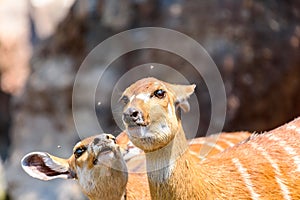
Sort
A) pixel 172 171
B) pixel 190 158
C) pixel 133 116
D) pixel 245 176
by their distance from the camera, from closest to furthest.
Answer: pixel 133 116 < pixel 172 171 < pixel 190 158 < pixel 245 176

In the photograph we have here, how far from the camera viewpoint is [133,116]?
327 centimetres

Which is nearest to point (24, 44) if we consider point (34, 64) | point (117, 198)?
point (34, 64)

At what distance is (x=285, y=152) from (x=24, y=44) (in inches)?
291

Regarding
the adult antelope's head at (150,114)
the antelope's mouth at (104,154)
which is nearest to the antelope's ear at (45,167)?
the antelope's mouth at (104,154)

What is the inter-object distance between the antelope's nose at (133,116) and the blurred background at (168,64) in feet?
11.9

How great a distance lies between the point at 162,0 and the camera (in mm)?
7527

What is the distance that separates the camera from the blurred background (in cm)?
712

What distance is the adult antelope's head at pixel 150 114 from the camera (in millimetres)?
3293

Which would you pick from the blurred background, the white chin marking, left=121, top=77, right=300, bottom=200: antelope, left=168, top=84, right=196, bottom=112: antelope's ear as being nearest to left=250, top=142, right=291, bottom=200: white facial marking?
left=121, top=77, right=300, bottom=200: antelope

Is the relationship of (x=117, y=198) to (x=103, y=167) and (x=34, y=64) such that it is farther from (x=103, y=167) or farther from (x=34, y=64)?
(x=34, y=64)

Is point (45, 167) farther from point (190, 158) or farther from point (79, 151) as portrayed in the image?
point (190, 158)

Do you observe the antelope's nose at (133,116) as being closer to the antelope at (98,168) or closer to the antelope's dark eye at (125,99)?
the antelope's dark eye at (125,99)

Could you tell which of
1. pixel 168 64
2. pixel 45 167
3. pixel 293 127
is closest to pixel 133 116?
pixel 45 167

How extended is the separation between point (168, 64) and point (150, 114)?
3932 mm
